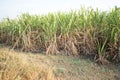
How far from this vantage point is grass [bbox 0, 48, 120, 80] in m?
4.02

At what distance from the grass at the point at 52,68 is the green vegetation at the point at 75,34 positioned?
0.23 metres

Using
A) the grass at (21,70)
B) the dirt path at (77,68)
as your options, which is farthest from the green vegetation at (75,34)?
the grass at (21,70)

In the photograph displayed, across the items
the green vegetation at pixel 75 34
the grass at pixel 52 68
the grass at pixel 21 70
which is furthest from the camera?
the green vegetation at pixel 75 34

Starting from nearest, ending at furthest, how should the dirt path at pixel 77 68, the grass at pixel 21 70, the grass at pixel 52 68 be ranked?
the grass at pixel 21 70
the grass at pixel 52 68
the dirt path at pixel 77 68

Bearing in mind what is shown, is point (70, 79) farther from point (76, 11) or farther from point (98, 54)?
point (76, 11)

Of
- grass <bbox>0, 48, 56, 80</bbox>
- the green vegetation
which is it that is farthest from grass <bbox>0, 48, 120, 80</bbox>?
the green vegetation

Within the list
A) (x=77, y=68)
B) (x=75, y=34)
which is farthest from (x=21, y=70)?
(x=75, y=34)

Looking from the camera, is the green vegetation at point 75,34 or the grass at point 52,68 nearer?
the grass at point 52,68

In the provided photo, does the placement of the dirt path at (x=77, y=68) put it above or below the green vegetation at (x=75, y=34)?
below

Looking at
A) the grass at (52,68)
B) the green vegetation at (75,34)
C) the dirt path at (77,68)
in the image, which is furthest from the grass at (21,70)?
the green vegetation at (75,34)

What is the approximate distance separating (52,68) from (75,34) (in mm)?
Answer: 1153

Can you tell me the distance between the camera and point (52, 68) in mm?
4414

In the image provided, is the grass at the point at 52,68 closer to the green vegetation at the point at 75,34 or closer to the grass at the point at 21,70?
the grass at the point at 21,70

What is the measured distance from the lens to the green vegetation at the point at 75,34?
5020 millimetres
